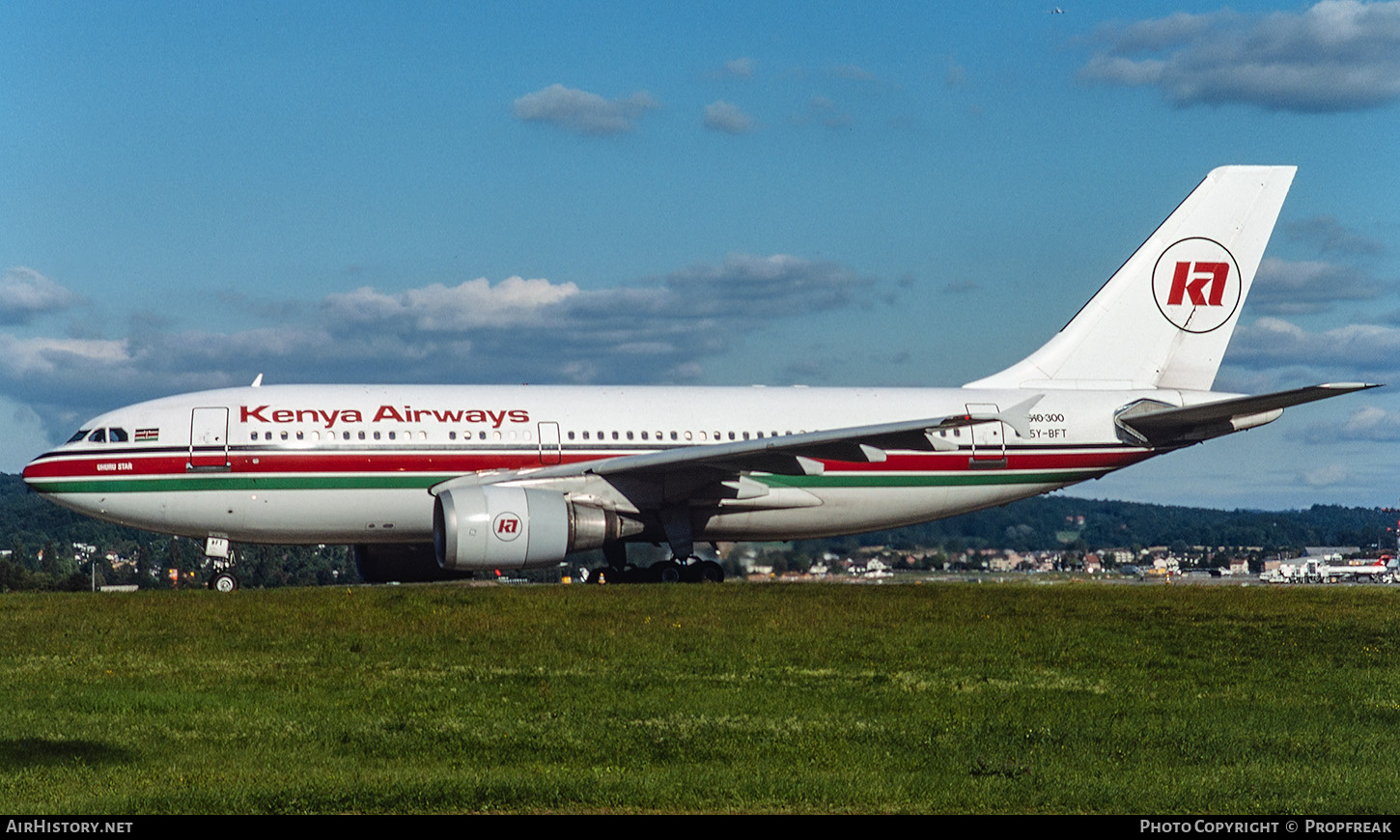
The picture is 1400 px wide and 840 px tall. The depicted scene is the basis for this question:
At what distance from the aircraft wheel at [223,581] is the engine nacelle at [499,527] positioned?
154 inches

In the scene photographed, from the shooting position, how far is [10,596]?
2248 centimetres

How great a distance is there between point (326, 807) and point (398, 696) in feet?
13.7

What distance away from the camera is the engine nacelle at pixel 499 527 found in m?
23.9

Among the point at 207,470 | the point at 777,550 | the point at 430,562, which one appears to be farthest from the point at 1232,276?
the point at 207,470

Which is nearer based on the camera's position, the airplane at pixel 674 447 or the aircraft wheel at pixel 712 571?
the airplane at pixel 674 447

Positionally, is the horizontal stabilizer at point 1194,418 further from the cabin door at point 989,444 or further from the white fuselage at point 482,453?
the cabin door at point 989,444

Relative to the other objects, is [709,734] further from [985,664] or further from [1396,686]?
[1396,686]

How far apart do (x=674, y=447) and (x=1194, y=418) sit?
10.3 m

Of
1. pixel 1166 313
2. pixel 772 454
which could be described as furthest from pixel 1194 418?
pixel 772 454

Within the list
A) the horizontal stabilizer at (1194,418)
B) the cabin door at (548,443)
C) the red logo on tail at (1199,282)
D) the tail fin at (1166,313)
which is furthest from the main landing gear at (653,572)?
the red logo on tail at (1199,282)

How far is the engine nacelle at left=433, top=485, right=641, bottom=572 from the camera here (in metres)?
23.9

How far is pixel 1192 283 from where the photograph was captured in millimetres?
32312
